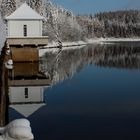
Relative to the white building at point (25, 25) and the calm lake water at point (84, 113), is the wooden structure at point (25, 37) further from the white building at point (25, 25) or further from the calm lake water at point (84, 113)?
the calm lake water at point (84, 113)

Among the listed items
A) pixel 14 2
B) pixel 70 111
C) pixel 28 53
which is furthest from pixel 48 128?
pixel 14 2

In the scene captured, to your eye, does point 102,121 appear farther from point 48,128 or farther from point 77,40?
point 77,40

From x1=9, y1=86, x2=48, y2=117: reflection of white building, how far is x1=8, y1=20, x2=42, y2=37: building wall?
17.1 m

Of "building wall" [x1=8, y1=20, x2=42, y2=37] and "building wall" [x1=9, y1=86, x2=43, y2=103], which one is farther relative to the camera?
"building wall" [x1=8, y1=20, x2=42, y2=37]

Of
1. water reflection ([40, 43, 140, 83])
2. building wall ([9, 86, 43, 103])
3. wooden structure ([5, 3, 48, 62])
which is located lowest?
water reflection ([40, 43, 140, 83])

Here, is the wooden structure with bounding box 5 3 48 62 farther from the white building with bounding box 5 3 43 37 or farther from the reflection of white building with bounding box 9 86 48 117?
the reflection of white building with bounding box 9 86 48 117

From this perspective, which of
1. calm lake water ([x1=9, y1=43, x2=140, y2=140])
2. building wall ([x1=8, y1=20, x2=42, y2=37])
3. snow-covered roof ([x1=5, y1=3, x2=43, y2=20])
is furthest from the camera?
snow-covered roof ([x1=5, y1=3, x2=43, y2=20])

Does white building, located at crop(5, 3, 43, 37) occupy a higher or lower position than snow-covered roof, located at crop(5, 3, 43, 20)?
lower

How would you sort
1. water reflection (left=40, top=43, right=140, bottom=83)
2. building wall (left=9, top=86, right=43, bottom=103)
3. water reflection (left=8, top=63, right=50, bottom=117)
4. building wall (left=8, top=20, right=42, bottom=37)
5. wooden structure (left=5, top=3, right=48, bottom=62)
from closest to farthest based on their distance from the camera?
water reflection (left=8, top=63, right=50, bottom=117)
building wall (left=9, top=86, right=43, bottom=103)
water reflection (left=40, top=43, right=140, bottom=83)
wooden structure (left=5, top=3, right=48, bottom=62)
building wall (left=8, top=20, right=42, bottom=37)

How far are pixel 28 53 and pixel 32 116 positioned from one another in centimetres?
2440

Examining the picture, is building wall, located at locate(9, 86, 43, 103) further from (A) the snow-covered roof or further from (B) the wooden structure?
(A) the snow-covered roof

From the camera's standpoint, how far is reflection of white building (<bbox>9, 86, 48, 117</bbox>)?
16.4 metres

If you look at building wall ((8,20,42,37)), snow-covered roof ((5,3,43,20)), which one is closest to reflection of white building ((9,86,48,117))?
building wall ((8,20,42,37))

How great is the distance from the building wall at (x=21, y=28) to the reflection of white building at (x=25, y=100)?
56.1ft
